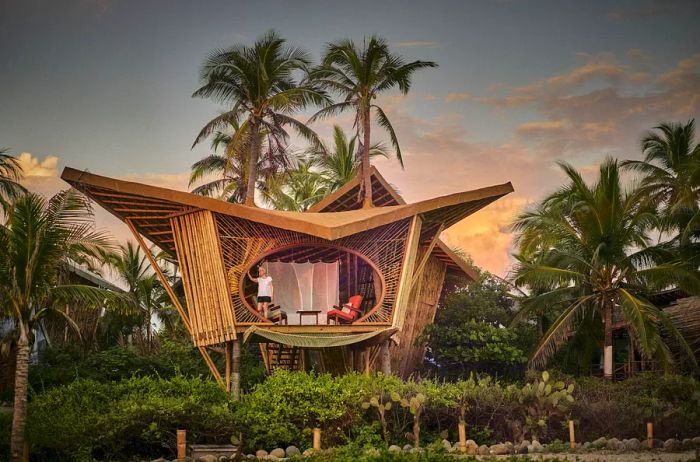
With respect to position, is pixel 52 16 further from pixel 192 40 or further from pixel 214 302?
pixel 214 302

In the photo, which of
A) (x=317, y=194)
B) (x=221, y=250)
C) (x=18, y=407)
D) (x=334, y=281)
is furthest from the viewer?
(x=317, y=194)

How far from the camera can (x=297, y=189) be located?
3800cm

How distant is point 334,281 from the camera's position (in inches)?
861

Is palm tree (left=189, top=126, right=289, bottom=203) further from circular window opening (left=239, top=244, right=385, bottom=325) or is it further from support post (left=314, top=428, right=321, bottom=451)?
support post (left=314, top=428, right=321, bottom=451)

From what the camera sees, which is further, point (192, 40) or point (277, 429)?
point (192, 40)

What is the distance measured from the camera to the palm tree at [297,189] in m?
30.7

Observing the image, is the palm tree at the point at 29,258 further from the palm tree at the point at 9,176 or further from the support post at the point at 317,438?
the palm tree at the point at 9,176

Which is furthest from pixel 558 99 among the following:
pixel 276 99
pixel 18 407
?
pixel 18 407

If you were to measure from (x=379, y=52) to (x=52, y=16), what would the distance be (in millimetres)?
10026

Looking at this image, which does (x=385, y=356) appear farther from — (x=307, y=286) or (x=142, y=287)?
(x=142, y=287)

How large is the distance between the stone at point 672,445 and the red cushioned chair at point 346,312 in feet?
23.2

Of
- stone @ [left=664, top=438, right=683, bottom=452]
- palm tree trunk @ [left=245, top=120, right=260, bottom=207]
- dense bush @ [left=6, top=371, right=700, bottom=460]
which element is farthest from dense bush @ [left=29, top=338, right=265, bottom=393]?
stone @ [left=664, top=438, right=683, bottom=452]

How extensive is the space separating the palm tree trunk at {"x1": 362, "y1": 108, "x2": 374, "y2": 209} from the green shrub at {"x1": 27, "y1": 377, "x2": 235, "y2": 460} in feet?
32.2

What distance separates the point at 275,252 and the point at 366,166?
6.83m
